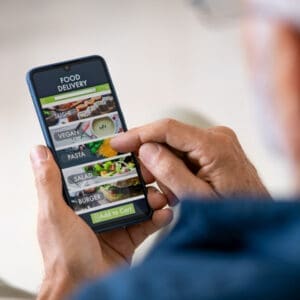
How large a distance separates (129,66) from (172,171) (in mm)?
802

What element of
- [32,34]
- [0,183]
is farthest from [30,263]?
[32,34]

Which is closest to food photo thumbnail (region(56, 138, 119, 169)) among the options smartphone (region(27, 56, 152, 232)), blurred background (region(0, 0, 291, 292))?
smartphone (region(27, 56, 152, 232))

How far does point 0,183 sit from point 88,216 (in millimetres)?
650

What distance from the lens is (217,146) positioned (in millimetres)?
915

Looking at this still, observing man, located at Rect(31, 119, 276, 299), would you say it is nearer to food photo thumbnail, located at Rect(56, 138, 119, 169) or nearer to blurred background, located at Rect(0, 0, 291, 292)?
food photo thumbnail, located at Rect(56, 138, 119, 169)

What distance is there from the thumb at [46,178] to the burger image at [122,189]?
69 mm

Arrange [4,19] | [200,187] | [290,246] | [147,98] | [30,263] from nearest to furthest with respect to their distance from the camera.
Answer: [290,246] < [200,187] < [30,263] < [147,98] < [4,19]

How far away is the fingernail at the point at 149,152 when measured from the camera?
0.91 m

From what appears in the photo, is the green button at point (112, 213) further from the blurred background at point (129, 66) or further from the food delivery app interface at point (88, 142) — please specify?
the blurred background at point (129, 66)

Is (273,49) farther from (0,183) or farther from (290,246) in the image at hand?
(0,183)

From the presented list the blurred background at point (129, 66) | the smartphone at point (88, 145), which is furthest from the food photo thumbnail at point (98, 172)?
the blurred background at point (129, 66)

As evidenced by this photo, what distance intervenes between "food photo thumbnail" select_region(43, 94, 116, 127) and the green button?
0.38 feet

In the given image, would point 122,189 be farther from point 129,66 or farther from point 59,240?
point 129,66

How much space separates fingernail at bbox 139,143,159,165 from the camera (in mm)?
907
